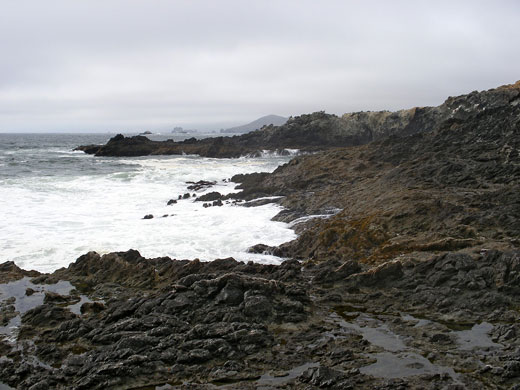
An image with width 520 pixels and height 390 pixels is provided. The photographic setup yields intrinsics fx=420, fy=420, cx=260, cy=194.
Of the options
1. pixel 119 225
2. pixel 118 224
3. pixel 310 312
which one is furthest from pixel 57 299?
pixel 118 224

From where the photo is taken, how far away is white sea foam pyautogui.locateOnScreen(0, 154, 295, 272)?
45.5 feet

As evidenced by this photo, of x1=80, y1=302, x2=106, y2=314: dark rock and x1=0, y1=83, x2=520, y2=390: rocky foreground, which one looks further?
x1=80, y1=302, x2=106, y2=314: dark rock

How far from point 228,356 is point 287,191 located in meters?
16.3

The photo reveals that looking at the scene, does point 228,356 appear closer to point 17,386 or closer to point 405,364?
point 405,364

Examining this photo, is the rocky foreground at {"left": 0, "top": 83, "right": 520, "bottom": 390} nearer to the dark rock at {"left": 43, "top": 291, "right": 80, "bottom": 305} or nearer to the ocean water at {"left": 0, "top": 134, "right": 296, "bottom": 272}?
the dark rock at {"left": 43, "top": 291, "right": 80, "bottom": 305}

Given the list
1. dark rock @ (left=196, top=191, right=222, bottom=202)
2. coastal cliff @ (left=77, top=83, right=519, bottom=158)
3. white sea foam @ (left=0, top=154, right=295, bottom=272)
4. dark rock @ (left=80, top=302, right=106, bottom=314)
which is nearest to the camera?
dark rock @ (left=80, top=302, right=106, bottom=314)

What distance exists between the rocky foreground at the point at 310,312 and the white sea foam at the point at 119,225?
1.75 meters

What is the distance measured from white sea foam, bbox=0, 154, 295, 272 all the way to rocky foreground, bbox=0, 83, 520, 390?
175 centimetres

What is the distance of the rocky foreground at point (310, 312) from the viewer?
20.0 feet

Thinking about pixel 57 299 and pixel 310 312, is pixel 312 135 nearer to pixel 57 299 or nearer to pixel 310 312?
pixel 57 299

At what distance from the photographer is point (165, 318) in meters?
7.57

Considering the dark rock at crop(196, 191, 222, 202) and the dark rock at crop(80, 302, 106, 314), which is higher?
the dark rock at crop(196, 191, 222, 202)

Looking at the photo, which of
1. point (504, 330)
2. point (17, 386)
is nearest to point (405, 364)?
point (504, 330)

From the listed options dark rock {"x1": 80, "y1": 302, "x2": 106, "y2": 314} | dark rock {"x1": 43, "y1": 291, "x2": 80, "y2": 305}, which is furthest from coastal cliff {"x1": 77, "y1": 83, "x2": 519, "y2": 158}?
dark rock {"x1": 80, "y1": 302, "x2": 106, "y2": 314}
